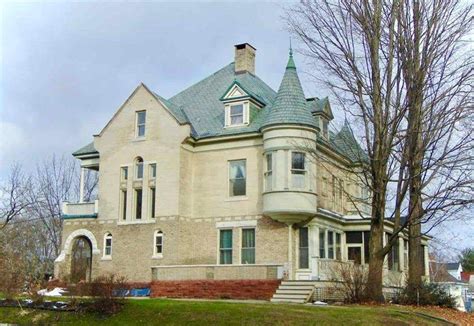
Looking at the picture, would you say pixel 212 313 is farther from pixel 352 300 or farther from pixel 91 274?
pixel 91 274

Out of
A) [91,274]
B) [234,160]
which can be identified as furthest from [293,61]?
[91,274]

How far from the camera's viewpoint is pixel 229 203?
110ft

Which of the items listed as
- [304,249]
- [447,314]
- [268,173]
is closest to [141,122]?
[268,173]

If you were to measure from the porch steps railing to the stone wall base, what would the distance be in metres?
0.44

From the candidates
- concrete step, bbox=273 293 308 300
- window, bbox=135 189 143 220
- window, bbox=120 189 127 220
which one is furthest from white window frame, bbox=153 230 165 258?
concrete step, bbox=273 293 308 300

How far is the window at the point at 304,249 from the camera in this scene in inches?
1238

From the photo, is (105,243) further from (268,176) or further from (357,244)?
(357,244)

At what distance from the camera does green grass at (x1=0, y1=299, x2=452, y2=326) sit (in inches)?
749

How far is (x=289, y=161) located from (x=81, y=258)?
14.9 m

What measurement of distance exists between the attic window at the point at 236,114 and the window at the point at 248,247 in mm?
6211

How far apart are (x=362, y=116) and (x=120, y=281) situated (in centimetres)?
1205

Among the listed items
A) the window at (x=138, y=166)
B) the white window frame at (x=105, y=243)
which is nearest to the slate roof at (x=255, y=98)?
the window at (x=138, y=166)

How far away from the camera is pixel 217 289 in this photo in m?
29.3

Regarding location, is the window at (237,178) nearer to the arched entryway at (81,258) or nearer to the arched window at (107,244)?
the arched window at (107,244)
